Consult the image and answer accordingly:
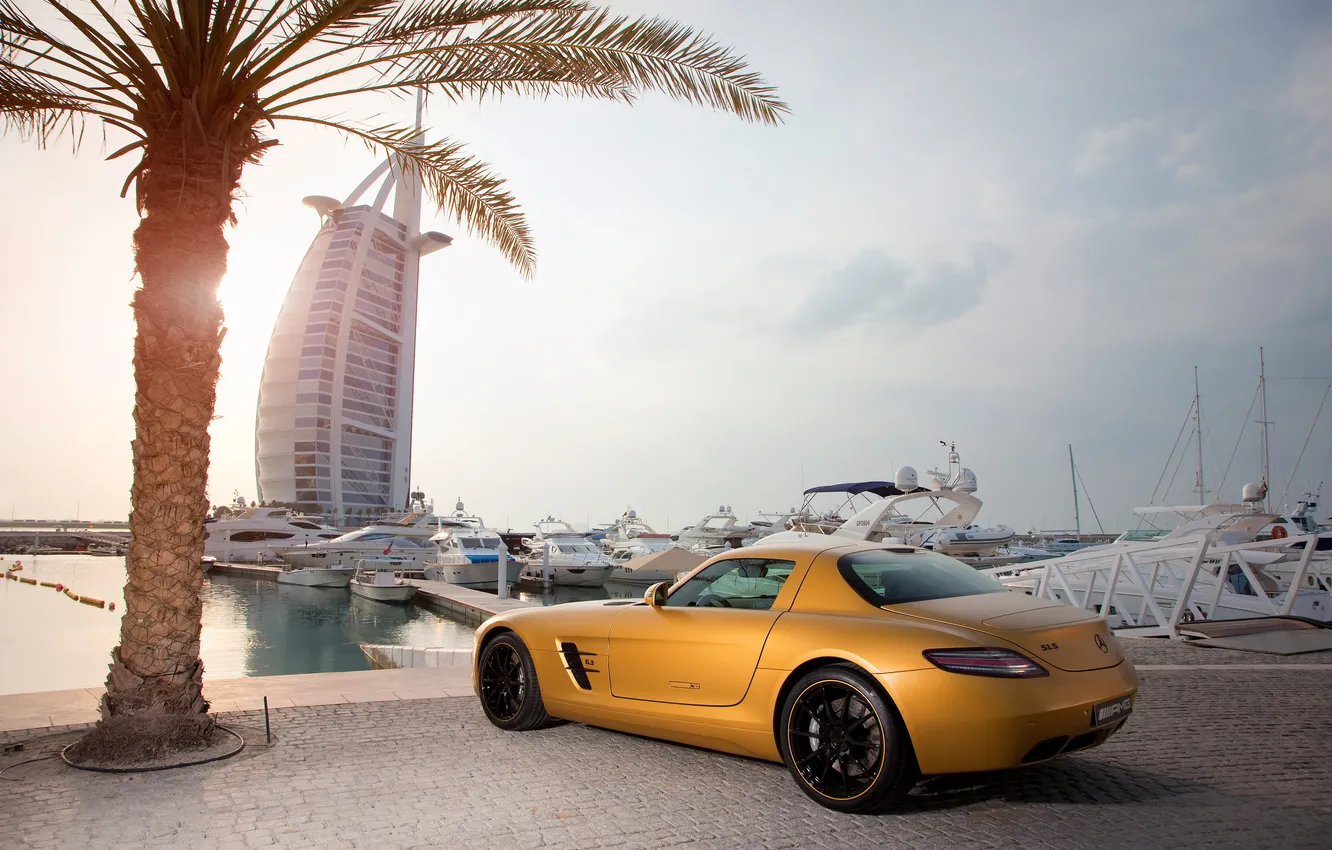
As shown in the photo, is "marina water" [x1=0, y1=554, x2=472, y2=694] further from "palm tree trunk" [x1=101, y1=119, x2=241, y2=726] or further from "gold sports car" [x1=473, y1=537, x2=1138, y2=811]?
"gold sports car" [x1=473, y1=537, x2=1138, y2=811]

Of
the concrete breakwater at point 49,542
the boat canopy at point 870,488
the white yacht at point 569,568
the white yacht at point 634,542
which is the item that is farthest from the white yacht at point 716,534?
the concrete breakwater at point 49,542

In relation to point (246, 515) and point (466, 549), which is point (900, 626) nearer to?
point (466, 549)

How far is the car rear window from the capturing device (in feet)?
15.0

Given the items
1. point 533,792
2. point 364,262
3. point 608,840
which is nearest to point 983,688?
point 608,840

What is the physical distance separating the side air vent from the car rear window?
1.97 m

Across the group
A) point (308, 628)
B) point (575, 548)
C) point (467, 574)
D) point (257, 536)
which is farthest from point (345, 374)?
point (308, 628)

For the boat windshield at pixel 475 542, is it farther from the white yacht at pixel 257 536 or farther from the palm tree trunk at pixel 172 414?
the palm tree trunk at pixel 172 414

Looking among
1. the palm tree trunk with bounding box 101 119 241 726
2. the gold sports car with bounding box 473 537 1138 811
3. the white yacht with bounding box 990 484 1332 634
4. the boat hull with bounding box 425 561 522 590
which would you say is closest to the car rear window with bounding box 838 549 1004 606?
the gold sports car with bounding box 473 537 1138 811

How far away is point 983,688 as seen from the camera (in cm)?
386

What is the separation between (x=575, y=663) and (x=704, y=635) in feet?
3.92

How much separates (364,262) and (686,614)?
92580 mm

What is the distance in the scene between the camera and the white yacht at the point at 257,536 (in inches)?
2078

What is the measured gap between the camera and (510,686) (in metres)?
6.18

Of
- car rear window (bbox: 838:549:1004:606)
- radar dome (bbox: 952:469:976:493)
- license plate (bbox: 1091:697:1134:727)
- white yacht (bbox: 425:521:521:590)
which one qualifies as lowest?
white yacht (bbox: 425:521:521:590)
